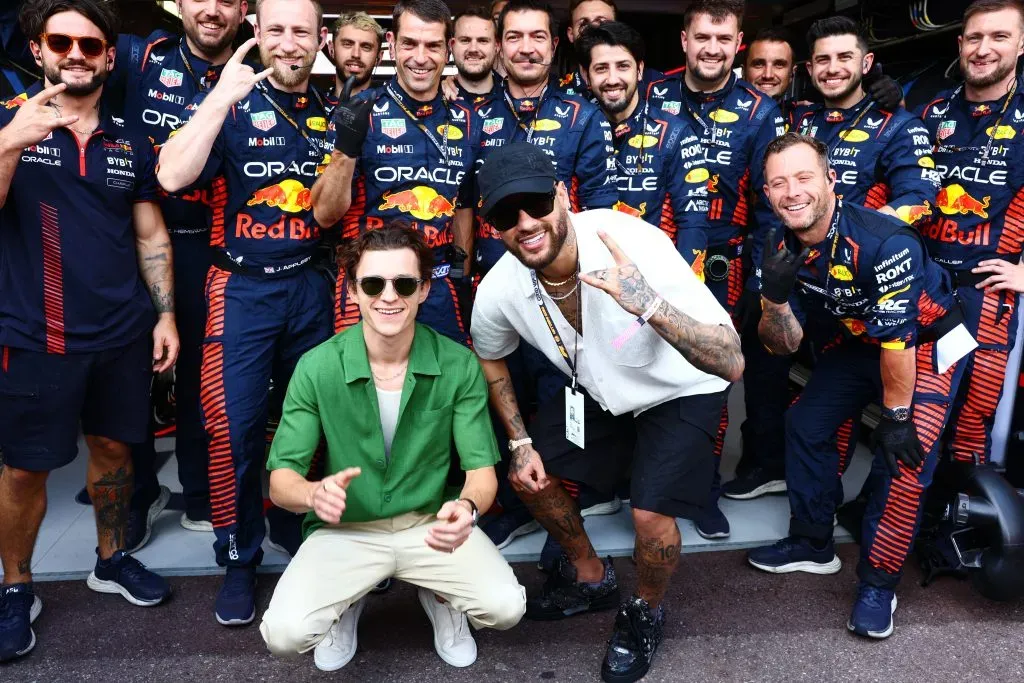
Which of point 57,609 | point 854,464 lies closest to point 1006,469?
point 854,464

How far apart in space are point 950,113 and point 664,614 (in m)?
2.33

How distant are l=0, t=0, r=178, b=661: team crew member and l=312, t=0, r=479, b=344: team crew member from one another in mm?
731

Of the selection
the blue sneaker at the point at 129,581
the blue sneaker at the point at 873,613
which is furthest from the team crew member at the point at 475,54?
the blue sneaker at the point at 873,613

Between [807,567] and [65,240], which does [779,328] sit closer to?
[807,567]

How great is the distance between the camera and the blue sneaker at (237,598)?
2.90 m

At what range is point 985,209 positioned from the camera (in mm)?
3371

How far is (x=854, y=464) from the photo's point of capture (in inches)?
165

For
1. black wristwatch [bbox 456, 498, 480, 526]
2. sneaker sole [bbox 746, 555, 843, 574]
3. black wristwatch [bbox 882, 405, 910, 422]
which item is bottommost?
sneaker sole [bbox 746, 555, 843, 574]

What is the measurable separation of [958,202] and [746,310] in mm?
919

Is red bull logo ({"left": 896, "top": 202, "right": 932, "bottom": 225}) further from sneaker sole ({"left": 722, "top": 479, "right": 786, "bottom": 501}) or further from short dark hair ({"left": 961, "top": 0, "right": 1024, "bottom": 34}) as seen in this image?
sneaker sole ({"left": 722, "top": 479, "right": 786, "bottom": 501})

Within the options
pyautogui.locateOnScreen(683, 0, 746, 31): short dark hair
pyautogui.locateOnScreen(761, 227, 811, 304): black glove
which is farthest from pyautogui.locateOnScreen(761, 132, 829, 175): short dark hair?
pyautogui.locateOnScreen(683, 0, 746, 31): short dark hair

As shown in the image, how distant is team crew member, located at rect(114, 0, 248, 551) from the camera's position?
10.5 feet

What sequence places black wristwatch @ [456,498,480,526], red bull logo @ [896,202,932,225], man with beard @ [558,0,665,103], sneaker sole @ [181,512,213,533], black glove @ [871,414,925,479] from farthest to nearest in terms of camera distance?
man with beard @ [558,0,665,103], sneaker sole @ [181,512,213,533], red bull logo @ [896,202,932,225], black glove @ [871,414,925,479], black wristwatch @ [456,498,480,526]

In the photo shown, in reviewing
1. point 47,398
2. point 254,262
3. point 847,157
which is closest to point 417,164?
point 254,262
